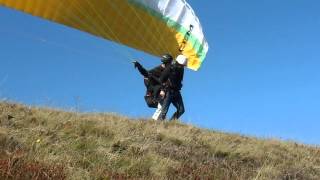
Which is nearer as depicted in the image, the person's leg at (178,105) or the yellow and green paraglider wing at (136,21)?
the yellow and green paraglider wing at (136,21)

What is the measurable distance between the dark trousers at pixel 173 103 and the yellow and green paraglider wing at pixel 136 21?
247 centimetres

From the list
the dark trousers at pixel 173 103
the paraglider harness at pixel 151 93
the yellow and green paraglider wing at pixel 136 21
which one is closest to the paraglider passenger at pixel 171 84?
the dark trousers at pixel 173 103

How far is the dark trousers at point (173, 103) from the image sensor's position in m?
18.1

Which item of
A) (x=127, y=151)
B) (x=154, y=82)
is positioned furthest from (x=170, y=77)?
(x=127, y=151)

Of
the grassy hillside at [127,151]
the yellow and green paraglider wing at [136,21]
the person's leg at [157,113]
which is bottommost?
the grassy hillside at [127,151]

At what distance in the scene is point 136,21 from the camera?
63.6 feet

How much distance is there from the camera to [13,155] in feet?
29.0

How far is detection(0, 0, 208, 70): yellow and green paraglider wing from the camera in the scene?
1711cm

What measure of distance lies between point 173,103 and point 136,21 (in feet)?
9.16

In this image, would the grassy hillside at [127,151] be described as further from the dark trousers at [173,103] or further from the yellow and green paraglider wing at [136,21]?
the yellow and green paraglider wing at [136,21]

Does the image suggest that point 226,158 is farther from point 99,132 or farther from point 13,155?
point 13,155

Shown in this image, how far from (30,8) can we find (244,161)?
699 centimetres

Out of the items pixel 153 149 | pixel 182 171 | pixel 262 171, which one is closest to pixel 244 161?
pixel 262 171

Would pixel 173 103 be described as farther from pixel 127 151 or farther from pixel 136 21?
pixel 127 151
